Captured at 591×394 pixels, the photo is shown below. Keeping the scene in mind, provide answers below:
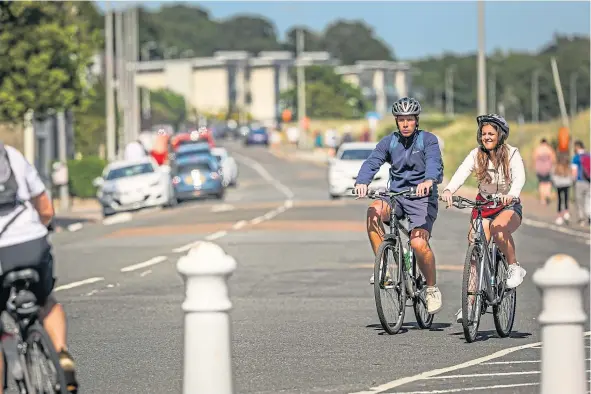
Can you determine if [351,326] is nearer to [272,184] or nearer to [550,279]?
[550,279]

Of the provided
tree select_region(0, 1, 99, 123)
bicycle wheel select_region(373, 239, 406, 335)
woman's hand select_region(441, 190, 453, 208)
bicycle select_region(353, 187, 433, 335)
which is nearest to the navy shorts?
bicycle select_region(353, 187, 433, 335)

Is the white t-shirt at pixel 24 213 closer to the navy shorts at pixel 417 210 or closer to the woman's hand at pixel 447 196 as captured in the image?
the woman's hand at pixel 447 196

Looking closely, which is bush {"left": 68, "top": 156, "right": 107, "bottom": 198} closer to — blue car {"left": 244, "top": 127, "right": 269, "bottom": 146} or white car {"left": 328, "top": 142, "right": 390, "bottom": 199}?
white car {"left": 328, "top": 142, "right": 390, "bottom": 199}

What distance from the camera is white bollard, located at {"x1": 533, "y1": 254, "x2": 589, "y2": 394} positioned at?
673cm

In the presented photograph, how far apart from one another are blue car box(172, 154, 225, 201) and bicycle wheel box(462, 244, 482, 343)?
3420 centimetres

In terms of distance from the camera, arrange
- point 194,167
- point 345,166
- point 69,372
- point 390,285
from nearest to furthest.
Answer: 1. point 69,372
2. point 390,285
3. point 345,166
4. point 194,167

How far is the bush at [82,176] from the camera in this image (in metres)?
55.8

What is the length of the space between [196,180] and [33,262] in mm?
38973

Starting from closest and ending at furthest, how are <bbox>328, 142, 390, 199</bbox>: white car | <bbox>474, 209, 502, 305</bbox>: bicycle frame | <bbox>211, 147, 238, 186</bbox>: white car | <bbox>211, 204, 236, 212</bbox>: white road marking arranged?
1. <bbox>474, 209, 502, 305</bbox>: bicycle frame
2. <bbox>211, 204, 236, 212</bbox>: white road marking
3. <bbox>328, 142, 390, 199</bbox>: white car
4. <bbox>211, 147, 238, 186</bbox>: white car

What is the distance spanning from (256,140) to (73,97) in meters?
84.2

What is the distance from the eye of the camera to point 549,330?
675 cm

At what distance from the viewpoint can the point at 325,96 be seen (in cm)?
16475

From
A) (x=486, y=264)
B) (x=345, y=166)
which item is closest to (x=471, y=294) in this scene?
(x=486, y=264)

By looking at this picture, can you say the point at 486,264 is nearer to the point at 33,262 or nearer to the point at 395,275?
the point at 395,275
